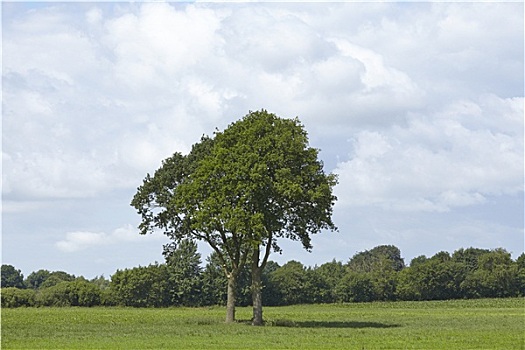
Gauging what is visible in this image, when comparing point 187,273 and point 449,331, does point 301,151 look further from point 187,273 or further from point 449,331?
point 187,273

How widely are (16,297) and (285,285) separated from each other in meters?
52.4

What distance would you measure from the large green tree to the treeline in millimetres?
59487

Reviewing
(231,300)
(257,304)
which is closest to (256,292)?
(257,304)

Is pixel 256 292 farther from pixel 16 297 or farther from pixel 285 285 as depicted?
pixel 285 285

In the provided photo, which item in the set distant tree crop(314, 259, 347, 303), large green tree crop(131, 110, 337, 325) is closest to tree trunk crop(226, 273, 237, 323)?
large green tree crop(131, 110, 337, 325)

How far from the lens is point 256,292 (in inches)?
2313

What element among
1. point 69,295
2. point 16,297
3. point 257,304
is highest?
point 69,295

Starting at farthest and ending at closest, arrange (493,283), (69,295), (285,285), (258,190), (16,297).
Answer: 1. (493,283)
2. (285,285)
3. (69,295)
4. (16,297)
5. (258,190)

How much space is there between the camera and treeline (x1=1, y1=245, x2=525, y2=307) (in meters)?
128

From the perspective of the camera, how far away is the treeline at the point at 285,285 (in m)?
128

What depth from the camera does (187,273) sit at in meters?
136

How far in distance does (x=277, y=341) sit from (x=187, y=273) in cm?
9717

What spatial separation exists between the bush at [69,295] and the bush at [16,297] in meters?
1.36

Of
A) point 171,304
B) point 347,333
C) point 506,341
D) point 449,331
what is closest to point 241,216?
point 347,333
